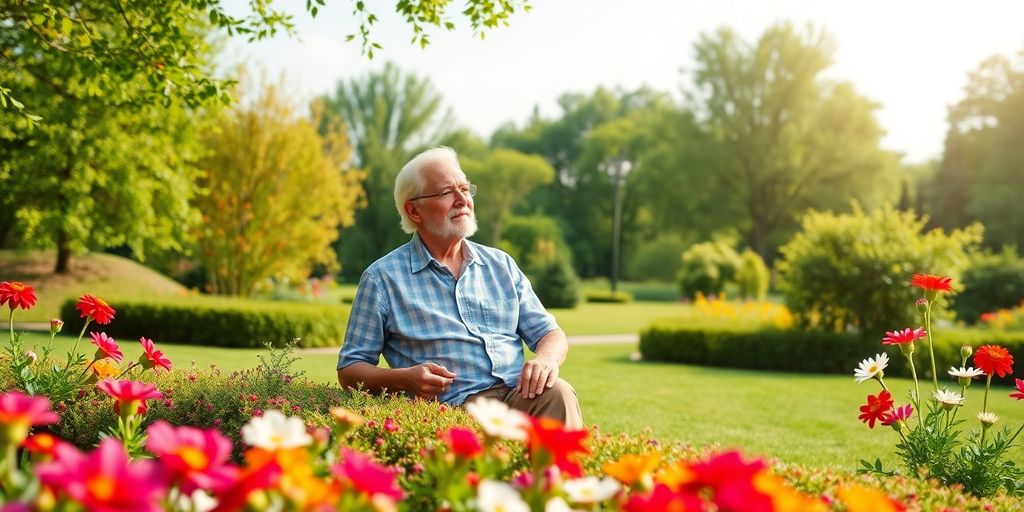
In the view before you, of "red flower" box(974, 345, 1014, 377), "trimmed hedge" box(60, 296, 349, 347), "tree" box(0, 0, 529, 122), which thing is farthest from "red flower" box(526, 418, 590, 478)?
"trimmed hedge" box(60, 296, 349, 347)

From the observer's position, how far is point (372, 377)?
10.4 ft

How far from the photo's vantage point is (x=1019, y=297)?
617 inches

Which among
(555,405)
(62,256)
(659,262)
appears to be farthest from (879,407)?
(659,262)

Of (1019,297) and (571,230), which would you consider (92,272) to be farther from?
(571,230)

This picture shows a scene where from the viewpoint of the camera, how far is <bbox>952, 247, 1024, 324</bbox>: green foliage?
618 inches

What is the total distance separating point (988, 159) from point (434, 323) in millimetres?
39330

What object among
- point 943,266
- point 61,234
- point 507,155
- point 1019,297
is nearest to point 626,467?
point 943,266

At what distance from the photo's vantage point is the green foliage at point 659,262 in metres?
40.7

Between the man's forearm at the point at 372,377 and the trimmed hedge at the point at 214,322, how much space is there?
831 cm

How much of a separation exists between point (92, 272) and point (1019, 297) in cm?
1771

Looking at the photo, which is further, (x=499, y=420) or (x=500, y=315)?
(x=500, y=315)

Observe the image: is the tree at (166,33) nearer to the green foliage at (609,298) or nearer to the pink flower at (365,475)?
the pink flower at (365,475)

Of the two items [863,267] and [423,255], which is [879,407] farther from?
[863,267]

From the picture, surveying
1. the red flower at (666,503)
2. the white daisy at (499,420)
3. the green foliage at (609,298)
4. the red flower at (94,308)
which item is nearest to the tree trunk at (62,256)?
the red flower at (94,308)
